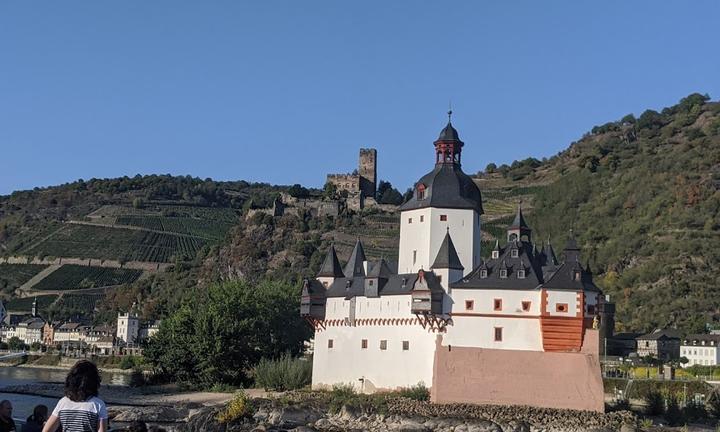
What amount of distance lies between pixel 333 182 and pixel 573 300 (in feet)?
339

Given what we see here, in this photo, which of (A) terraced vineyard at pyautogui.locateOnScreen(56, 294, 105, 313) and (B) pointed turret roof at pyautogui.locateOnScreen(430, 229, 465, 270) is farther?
(A) terraced vineyard at pyautogui.locateOnScreen(56, 294, 105, 313)

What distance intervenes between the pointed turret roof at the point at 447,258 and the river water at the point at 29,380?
2170 cm

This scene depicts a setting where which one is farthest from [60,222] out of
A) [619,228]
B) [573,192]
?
[619,228]

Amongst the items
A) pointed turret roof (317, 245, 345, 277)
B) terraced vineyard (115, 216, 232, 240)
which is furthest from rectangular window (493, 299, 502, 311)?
terraced vineyard (115, 216, 232, 240)

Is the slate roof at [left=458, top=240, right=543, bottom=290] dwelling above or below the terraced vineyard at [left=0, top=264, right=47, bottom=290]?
below

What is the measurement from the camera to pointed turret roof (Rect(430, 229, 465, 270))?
4909 cm

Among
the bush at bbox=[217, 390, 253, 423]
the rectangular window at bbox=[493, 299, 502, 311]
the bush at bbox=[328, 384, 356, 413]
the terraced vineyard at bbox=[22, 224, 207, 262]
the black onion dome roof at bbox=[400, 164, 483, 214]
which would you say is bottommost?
the bush at bbox=[217, 390, 253, 423]

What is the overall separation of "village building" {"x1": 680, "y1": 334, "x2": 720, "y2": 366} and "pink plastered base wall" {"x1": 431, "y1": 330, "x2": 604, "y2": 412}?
33.3m

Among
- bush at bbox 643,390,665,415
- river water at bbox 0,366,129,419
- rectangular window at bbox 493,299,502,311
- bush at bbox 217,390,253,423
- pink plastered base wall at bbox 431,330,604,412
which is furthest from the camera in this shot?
river water at bbox 0,366,129,419

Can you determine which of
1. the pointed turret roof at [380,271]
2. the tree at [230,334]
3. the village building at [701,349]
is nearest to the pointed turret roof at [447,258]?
the pointed turret roof at [380,271]

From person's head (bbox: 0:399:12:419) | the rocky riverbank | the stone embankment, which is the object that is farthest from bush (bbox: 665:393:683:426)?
person's head (bbox: 0:399:12:419)

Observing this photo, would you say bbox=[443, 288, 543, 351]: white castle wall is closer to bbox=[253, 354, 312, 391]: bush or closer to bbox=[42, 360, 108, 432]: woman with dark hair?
bbox=[253, 354, 312, 391]: bush

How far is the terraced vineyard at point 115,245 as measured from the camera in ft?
513

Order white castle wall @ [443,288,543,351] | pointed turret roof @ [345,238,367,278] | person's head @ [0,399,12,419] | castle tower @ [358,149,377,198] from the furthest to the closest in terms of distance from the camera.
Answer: castle tower @ [358,149,377,198] < pointed turret roof @ [345,238,367,278] < white castle wall @ [443,288,543,351] < person's head @ [0,399,12,419]
